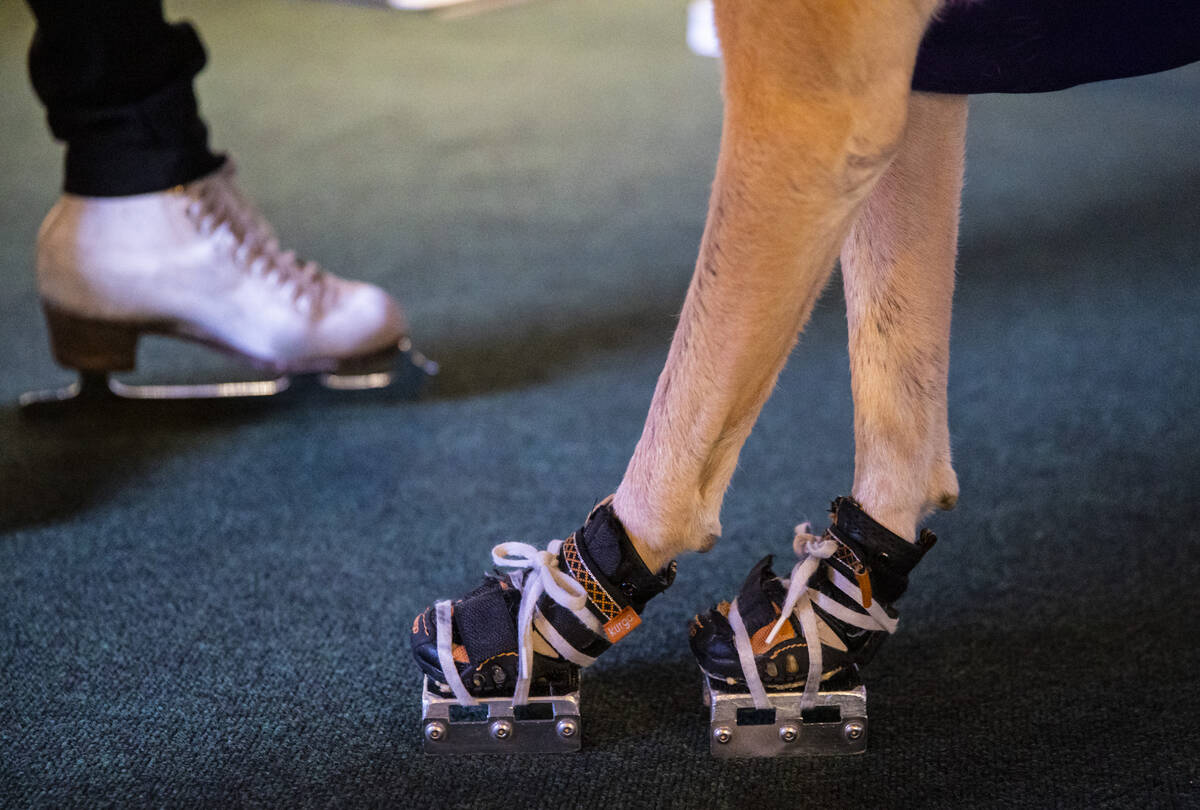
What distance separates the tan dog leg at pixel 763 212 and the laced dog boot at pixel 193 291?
636 millimetres

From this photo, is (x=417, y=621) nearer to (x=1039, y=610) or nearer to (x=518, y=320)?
(x=1039, y=610)

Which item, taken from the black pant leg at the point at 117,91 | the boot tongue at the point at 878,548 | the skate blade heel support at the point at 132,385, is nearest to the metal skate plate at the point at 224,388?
the skate blade heel support at the point at 132,385

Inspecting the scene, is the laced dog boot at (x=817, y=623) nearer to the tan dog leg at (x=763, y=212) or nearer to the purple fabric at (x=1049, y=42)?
the tan dog leg at (x=763, y=212)

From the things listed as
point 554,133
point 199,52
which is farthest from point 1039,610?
point 554,133

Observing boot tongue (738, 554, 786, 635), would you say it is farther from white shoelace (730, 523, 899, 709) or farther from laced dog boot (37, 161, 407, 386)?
laced dog boot (37, 161, 407, 386)

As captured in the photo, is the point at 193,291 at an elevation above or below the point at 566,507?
above

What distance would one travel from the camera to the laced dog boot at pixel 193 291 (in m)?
1.21

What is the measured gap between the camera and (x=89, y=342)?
1.23 metres

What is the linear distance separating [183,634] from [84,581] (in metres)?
0.13

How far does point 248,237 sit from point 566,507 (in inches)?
19.7

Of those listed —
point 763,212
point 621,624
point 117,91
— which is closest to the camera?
point 763,212

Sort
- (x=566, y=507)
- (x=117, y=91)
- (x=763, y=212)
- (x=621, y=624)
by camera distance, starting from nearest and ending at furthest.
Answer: (x=763, y=212), (x=621, y=624), (x=566, y=507), (x=117, y=91)

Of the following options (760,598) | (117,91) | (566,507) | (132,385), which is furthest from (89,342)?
(760,598)

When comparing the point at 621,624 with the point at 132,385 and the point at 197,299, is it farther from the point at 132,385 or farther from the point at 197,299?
the point at 132,385
